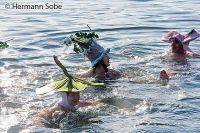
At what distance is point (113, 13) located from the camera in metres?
21.2

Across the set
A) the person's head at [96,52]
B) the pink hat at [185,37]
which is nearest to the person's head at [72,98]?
the person's head at [96,52]

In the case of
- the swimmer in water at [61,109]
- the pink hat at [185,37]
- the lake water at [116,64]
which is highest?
the pink hat at [185,37]

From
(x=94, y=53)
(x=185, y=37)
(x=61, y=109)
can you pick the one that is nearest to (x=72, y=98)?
(x=61, y=109)

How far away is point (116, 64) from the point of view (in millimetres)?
12523

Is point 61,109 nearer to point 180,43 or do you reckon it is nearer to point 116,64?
point 116,64

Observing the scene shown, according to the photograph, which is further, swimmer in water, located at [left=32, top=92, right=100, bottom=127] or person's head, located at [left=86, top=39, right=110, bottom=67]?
person's head, located at [left=86, top=39, right=110, bottom=67]

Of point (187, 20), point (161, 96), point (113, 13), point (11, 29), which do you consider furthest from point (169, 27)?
point (161, 96)

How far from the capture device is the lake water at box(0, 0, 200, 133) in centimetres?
828

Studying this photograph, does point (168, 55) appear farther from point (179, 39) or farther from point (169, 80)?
point (169, 80)

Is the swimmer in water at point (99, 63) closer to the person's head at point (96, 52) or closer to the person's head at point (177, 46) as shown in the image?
the person's head at point (96, 52)

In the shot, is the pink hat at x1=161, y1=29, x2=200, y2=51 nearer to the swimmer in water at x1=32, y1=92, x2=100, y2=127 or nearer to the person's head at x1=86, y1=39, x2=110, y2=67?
the person's head at x1=86, y1=39, x2=110, y2=67

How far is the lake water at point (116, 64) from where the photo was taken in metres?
8.28

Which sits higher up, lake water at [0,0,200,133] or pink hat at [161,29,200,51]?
pink hat at [161,29,200,51]

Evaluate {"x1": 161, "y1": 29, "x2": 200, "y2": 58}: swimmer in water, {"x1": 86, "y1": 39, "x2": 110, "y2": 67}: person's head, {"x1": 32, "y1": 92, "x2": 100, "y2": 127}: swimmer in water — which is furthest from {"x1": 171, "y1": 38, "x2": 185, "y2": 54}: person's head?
{"x1": 32, "y1": 92, "x2": 100, "y2": 127}: swimmer in water
